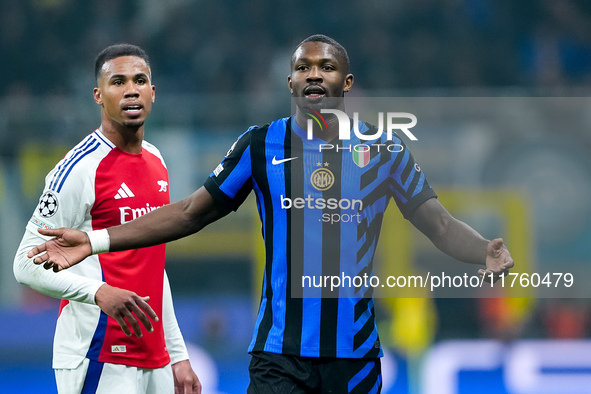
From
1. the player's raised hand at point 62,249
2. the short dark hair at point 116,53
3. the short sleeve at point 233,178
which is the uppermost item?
the short dark hair at point 116,53

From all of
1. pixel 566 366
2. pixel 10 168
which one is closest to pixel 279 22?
pixel 10 168

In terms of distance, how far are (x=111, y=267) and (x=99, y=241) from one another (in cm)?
56

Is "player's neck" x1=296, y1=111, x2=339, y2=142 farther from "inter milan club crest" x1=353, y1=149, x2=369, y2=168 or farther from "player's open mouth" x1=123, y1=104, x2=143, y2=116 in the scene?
"player's open mouth" x1=123, y1=104, x2=143, y2=116

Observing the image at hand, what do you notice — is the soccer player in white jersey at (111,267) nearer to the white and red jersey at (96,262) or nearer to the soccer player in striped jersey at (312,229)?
the white and red jersey at (96,262)

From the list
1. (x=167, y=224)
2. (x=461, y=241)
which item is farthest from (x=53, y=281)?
(x=461, y=241)

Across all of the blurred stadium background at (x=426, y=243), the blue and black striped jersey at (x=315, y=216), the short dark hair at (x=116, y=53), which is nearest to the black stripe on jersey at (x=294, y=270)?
the blue and black striped jersey at (x=315, y=216)

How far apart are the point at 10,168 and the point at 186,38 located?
12.5ft

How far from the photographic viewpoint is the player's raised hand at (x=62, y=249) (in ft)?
9.41

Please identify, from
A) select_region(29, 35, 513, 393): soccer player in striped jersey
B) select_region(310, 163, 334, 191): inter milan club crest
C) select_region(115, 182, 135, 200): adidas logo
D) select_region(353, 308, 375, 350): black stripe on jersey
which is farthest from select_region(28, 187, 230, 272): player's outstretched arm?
select_region(353, 308, 375, 350): black stripe on jersey

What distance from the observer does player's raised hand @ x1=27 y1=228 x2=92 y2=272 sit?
2.87 metres

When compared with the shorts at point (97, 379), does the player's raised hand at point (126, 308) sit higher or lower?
higher

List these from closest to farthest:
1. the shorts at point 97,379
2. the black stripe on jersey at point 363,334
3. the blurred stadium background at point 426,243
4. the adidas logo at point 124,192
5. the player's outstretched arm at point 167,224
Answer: the black stripe on jersey at point 363,334 → the player's outstretched arm at point 167,224 → the shorts at point 97,379 → the adidas logo at point 124,192 → the blurred stadium background at point 426,243

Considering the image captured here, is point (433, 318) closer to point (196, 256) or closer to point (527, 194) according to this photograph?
point (527, 194)

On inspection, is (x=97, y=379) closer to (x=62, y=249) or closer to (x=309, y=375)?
(x=62, y=249)
